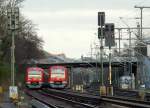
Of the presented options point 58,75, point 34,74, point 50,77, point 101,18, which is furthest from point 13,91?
point 34,74

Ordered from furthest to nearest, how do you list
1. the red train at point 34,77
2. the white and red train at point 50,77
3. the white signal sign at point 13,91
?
the red train at point 34,77
the white and red train at point 50,77
the white signal sign at point 13,91

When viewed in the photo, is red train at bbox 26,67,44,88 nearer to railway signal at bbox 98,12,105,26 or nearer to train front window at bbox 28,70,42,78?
train front window at bbox 28,70,42,78

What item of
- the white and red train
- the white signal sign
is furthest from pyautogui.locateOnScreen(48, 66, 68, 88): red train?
the white signal sign

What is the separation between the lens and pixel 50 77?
83.2 meters

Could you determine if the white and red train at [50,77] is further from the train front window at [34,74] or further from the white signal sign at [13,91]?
the white signal sign at [13,91]

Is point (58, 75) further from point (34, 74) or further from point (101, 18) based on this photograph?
point (101, 18)

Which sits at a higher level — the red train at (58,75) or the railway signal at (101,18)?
the railway signal at (101,18)

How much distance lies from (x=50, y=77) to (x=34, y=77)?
8.09ft

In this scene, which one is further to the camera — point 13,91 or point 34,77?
point 34,77

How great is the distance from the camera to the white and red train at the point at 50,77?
82188 mm

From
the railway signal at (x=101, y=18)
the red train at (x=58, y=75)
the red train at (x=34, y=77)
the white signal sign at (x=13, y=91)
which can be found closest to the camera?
the white signal sign at (x=13, y=91)

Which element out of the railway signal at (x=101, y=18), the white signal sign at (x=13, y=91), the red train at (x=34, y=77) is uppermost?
the railway signal at (x=101, y=18)

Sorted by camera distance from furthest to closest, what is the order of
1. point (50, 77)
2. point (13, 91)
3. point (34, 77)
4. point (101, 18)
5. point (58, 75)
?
point (34, 77)
point (50, 77)
point (58, 75)
point (101, 18)
point (13, 91)

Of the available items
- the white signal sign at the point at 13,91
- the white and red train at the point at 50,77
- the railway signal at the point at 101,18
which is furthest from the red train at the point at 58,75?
the white signal sign at the point at 13,91
